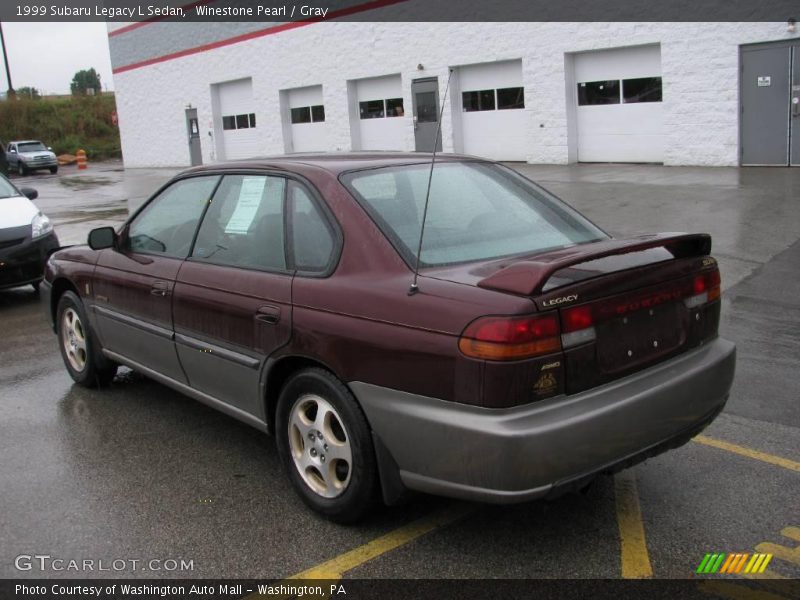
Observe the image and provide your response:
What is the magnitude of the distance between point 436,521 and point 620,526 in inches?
31.7

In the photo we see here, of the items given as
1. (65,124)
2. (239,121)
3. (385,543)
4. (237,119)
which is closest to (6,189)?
(385,543)

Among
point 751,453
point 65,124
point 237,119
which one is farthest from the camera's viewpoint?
point 65,124

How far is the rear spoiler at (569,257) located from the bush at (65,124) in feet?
164

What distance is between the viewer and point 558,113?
19391 millimetres

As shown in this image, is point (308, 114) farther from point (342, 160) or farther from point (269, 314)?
point (269, 314)

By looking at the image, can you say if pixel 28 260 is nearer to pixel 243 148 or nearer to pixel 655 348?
pixel 655 348

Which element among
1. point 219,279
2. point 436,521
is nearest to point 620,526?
point 436,521

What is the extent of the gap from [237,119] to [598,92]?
16386 millimetres

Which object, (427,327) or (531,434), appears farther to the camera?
(427,327)

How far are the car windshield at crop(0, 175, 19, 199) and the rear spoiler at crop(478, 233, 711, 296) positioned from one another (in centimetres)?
827

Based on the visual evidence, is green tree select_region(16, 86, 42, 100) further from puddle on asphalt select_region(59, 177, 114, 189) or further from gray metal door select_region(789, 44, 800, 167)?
gray metal door select_region(789, 44, 800, 167)

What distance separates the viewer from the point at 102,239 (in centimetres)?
517

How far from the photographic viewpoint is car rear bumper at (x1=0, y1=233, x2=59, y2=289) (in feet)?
27.8

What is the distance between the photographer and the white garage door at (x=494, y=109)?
2058cm
